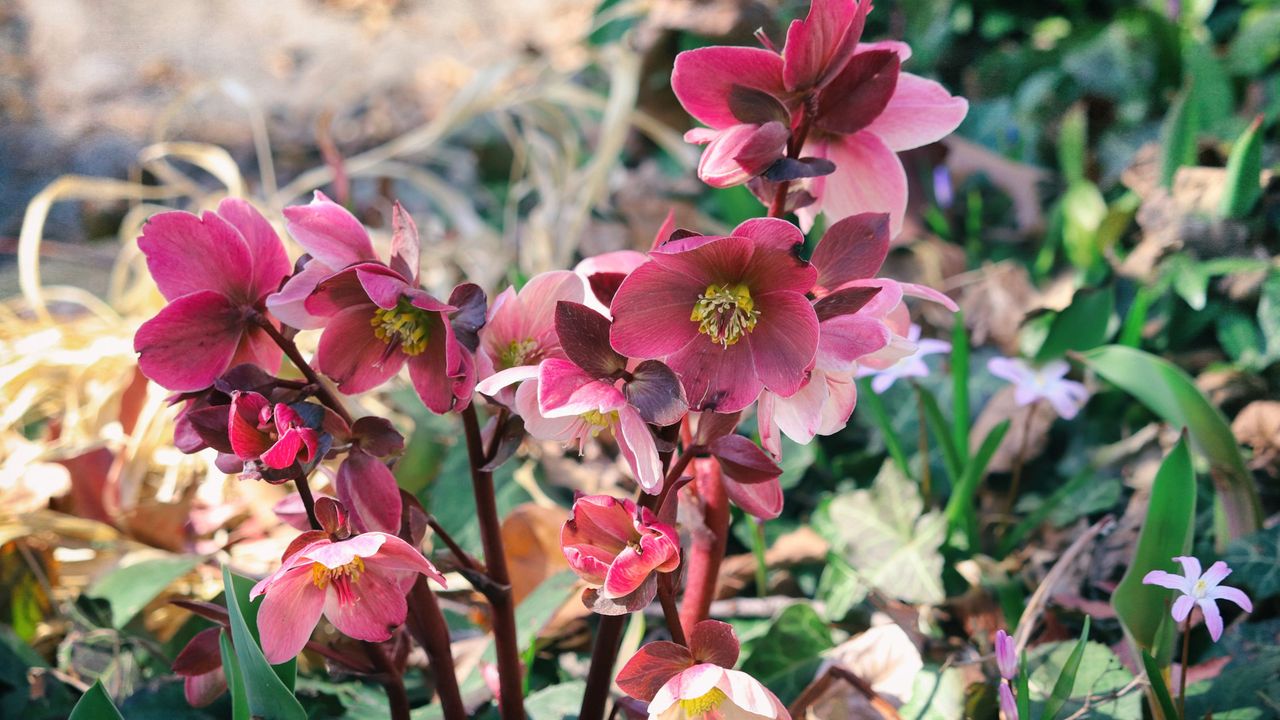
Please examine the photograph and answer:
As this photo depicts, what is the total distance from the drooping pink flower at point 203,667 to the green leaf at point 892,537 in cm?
64

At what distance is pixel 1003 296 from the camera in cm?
142

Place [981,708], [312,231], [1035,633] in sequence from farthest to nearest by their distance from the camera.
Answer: [1035,633] → [981,708] → [312,231]

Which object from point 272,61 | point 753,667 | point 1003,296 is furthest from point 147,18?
point 753,667

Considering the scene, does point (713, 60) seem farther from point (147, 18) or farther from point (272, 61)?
point (147, 18)

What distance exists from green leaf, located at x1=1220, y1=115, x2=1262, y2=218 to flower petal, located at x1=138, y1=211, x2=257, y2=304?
1239mm

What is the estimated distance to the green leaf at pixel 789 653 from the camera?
0.87m

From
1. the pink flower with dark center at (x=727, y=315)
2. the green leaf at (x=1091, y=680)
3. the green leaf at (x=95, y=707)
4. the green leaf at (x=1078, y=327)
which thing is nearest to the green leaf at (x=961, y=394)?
the green leaf at (x=1078, y=327)

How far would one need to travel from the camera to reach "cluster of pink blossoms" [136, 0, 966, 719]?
0.50m

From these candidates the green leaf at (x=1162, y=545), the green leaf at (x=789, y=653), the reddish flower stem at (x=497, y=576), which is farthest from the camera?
the green leaf at (x=789, y=653)

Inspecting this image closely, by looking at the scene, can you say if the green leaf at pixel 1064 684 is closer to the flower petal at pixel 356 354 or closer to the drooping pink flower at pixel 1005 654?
the drooping pink flower at pixel 1005 654

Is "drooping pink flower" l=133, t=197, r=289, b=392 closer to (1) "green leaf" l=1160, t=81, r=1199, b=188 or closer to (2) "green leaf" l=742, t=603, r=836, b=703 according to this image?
(2) "green leaf" l=742, t=603, r=836, b=703

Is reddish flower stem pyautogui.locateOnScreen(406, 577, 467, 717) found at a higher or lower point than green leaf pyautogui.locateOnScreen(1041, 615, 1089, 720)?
higher

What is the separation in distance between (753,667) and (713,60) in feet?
1.92

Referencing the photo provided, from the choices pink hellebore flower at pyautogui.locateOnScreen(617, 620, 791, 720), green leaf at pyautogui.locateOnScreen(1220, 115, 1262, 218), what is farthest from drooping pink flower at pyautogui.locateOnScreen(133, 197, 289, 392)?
→ green leaf at pyautogui.locateOnScreen(1220, 115, 1262, 218)
